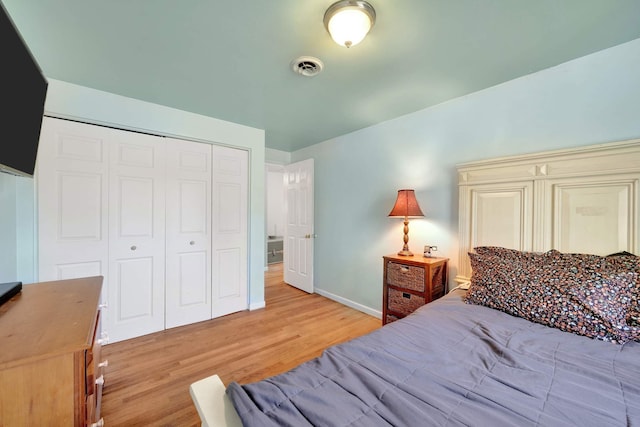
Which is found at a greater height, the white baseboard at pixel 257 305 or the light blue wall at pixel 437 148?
the light blue wall at pixel 437 148

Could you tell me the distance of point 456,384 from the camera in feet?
2.79

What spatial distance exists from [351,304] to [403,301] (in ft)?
3.57

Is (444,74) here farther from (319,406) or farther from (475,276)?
(319,406)

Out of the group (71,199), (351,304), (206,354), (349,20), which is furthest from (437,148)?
(71,199)

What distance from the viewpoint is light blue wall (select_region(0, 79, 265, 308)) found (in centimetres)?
193

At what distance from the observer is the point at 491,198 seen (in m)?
2.04

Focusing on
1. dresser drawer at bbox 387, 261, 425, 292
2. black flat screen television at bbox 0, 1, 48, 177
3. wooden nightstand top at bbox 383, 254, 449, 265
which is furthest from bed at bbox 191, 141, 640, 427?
black flat screen television at bbox 0, 1, 48, 177

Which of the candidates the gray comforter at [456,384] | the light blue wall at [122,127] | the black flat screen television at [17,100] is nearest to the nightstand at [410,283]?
the gray comforter at [456,384]

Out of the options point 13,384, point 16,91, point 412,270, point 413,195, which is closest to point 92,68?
point 16,91

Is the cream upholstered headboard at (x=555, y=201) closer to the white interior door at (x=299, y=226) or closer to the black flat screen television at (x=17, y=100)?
A: the white interior door at (x=299, y=226)

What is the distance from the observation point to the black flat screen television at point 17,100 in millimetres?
1062

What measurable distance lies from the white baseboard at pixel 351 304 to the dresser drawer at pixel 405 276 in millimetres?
755

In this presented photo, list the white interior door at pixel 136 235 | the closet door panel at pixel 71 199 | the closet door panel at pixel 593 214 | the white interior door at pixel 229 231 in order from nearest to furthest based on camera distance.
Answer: the closet door panel at pixel 593 214 < the closet door panel at pixel 71 199 < the white interior door at pixel 136 235 < the white interior door at pixel 229 231

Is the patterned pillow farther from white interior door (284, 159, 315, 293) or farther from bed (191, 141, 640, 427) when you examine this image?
white interior door (284, 159, 315, 293)
